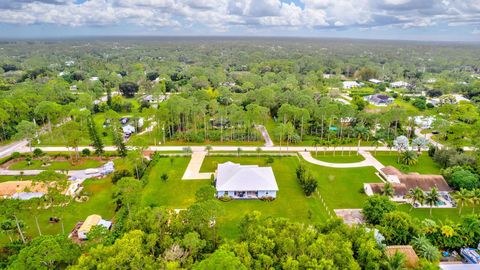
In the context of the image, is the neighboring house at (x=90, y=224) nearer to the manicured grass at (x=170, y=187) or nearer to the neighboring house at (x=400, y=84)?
the manicured grass at (x=170, y=187)

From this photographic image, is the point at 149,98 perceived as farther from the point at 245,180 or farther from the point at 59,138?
the point at 245,180

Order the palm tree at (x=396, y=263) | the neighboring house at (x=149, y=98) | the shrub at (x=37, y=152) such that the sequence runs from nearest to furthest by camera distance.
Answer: the palm tree at (x=396, y=263) → the shrub at (x=37, y=152) → the neighboring house at (x=149, y=98)

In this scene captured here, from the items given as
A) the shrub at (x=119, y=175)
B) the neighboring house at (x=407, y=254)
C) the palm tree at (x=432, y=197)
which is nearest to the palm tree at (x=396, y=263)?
the neighboring house at (x=407, y=254)

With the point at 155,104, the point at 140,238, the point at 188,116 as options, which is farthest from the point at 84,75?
the point at 140,238

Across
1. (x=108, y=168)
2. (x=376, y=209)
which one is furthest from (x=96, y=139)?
(x=376, y=209)

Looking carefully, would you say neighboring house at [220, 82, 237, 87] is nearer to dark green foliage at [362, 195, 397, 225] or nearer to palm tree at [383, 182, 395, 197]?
palm tree at [383, 182, 395, 197]

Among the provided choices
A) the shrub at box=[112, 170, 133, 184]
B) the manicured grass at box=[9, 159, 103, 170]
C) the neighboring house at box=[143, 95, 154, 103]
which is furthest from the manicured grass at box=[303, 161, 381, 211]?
the neighboring house at box=[143, 95, 154, 103]

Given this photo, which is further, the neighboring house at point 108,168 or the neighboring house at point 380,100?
the neighboring house at point 380,100

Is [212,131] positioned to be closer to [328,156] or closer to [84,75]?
[328,156]
